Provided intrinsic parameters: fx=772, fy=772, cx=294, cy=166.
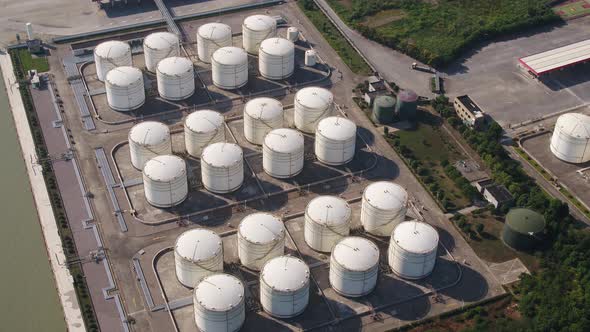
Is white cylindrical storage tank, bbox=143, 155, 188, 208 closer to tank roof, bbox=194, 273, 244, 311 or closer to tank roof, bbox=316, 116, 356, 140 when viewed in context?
tank roof, bbox=194, 273, 244, 311

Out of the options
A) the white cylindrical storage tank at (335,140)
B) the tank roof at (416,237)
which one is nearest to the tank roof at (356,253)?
the tank roof at (416,237)

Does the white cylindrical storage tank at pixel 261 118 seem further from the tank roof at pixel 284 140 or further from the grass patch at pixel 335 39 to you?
the grass patch at pixel 335 39

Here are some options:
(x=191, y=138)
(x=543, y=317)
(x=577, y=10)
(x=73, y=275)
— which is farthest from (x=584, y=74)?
(x=73, y=275)

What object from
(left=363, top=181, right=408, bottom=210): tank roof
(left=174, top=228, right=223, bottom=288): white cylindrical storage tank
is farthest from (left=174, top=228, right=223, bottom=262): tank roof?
→ (left=363, top=181, right=408, bottom=210): tank roof

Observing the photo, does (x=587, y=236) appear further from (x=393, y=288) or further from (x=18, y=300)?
(x=18, y=300)

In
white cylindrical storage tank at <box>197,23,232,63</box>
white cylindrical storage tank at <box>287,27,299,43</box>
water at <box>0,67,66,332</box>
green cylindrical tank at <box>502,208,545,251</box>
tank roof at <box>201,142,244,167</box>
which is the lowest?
water at <box>0,67,66,332</box>
